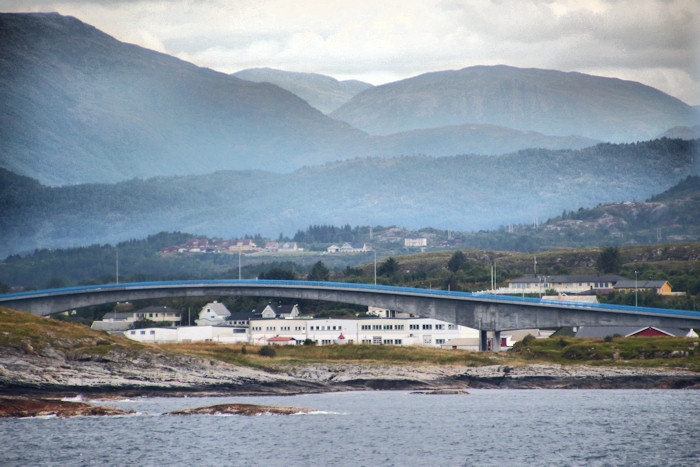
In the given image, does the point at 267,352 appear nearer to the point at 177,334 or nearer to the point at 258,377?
the point at 258,377

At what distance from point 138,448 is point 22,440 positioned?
31.0 feet

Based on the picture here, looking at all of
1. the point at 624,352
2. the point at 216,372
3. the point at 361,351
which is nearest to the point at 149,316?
the point at 361,351

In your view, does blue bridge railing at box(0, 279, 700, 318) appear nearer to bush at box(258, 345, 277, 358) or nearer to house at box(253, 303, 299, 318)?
house at box(253, 303, 299, 318)

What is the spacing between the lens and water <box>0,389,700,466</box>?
72.4 m

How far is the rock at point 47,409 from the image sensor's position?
8781 cm

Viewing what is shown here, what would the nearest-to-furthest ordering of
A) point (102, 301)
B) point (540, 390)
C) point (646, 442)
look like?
point (646, 442) → point (540, 390) → point (102, 301)

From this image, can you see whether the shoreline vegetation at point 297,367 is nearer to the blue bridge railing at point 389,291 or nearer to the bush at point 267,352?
the bush at point 267,352

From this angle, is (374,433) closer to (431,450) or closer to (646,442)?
(431,450)

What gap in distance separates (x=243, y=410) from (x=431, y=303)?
2456 inches

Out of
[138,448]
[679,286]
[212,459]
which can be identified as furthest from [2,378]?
[679,286]

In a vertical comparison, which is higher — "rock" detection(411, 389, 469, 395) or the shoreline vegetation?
the shoreline vegetation

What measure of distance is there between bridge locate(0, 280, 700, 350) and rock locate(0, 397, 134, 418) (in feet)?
212

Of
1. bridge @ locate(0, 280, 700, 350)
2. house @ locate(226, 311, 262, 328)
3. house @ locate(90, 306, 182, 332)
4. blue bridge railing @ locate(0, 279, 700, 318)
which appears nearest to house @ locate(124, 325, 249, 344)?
bridge @ locate(0, 280, 700, 350)

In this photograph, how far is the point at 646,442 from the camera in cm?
7812
